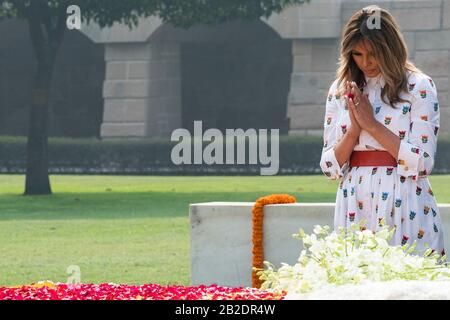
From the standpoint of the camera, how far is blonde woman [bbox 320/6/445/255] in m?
5.55

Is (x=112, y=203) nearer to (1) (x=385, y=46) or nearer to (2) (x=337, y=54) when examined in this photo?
(2) (x=337, y=54)

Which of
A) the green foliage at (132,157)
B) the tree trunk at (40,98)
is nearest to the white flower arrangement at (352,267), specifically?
the tree trunk at (40,98)

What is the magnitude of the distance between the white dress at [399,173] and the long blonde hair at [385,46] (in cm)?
5

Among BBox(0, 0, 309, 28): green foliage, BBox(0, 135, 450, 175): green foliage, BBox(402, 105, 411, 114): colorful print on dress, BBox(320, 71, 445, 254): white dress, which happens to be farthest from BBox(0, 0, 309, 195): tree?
BBox(402, 105, 411, 114): colorful print on dress

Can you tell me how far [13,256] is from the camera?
14.0 m

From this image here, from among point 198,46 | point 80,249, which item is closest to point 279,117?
point 198,46

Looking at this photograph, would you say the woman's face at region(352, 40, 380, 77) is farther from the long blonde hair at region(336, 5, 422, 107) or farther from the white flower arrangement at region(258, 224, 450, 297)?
the white flower arrangement at region(258, 224, 450, 297)

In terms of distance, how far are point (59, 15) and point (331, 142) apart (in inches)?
798

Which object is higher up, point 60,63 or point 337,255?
point 60,63

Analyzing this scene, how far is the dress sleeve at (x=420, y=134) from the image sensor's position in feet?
18.2

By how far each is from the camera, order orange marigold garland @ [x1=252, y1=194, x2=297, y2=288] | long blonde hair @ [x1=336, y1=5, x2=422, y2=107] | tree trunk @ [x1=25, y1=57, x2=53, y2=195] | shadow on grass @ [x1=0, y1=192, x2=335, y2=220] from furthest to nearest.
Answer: tree trunk @ [x1=25, y1=57, x2=53, y2=195], shadow on grass @ [x1=0, y1=192, x2=335, y2=220], orange marigold garland @ [x1=252, y1=194, x2=297, y2=288], long blonde hair @ [x1=336, y1=5, x2=422, y2=107]

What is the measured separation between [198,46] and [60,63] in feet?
14.4

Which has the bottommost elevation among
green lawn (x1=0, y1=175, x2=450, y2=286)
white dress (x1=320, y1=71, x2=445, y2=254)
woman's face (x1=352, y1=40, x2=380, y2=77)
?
green lawn (x1=0, y1=175, x2=450, y2=286)
